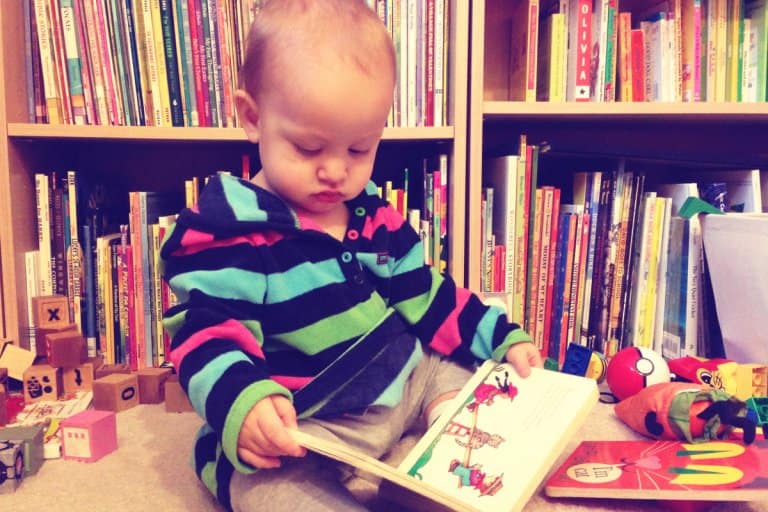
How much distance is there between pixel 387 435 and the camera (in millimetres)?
713

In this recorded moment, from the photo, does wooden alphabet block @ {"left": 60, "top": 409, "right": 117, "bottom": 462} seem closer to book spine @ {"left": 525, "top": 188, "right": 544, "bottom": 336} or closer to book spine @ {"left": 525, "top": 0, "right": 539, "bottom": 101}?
book spine @ {"left": 525, "top": 188, "right": 544, "bottom": 336}

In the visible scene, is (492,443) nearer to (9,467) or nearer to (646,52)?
(9,467)

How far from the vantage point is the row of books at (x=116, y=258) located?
1.05 meters

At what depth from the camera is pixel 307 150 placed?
0.65 meters

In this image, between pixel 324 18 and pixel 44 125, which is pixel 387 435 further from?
pixel 44 125

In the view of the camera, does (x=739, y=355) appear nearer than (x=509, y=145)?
Yes

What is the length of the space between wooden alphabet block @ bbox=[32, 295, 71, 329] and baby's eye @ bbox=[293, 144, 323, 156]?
1.88 feet

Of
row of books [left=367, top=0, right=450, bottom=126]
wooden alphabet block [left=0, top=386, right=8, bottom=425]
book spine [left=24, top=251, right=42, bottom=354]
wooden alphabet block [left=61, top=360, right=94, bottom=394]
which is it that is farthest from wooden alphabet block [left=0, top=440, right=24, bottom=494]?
row of books [left=367, top=0, right=450, bottom=126]

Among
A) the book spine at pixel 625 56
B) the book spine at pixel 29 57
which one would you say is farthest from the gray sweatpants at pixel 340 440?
the book spine at pixel 29 57

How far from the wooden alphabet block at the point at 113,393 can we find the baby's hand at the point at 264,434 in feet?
1.40

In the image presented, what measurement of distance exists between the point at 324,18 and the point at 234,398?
0.39 m

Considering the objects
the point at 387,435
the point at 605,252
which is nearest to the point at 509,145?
the point at 605,252

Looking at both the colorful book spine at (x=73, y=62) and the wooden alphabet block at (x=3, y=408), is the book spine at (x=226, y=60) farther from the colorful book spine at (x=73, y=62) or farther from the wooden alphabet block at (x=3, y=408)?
the wooden alphabet block at (x=3, y=408)

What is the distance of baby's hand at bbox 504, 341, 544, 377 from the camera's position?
28.5 inches
